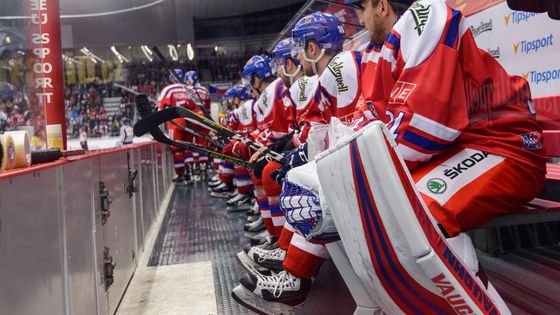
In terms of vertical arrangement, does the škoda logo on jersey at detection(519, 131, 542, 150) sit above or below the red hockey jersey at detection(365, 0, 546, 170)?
below

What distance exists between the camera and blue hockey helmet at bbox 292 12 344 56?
2.43 metres

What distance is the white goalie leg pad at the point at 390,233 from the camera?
88 cm

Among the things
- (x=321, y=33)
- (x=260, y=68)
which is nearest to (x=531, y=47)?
(x=321, y=33)

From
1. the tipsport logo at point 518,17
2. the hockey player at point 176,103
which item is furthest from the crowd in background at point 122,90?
the tipsport logo at point 518,17

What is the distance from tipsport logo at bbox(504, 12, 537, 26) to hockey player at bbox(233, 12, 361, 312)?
1.03 m

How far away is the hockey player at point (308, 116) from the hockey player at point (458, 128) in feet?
2.38

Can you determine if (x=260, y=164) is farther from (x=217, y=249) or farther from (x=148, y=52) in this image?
(x=148, y=52)

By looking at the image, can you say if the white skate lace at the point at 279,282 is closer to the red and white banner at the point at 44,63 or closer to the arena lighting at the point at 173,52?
the red and white banner at the point at 44,63

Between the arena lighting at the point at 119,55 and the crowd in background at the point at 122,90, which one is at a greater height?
the arena lighting at the point at 119,55

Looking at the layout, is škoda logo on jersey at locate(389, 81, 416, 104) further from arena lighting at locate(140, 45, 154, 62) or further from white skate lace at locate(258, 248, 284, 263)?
arena lighting at locate(140, 45, 154, 62)

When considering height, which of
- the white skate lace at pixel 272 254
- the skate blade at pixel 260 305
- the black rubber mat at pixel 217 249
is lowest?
the black rubber mat at pixel 217 249

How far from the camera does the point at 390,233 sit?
90 cm

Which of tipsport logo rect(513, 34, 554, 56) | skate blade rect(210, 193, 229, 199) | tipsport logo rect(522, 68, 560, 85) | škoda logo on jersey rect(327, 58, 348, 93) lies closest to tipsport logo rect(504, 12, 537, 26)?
tipsport logo rect(513, 34, 554, 56)

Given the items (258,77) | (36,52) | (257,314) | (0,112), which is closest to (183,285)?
(257,314)
